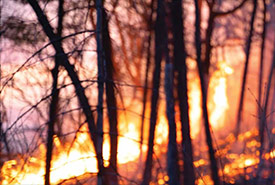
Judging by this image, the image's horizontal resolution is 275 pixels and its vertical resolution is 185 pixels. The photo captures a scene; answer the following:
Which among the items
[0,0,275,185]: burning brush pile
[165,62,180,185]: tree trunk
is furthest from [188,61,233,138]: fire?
[165,62,180,185]: tree trunk

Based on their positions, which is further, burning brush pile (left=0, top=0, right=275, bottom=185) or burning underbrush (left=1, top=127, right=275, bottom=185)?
burning brush pile (left=0, top=0, right=275, bottom=185)

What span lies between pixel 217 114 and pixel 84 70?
24.6m

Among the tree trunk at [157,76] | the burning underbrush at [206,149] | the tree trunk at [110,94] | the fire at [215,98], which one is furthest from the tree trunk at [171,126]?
the fire at [215,98]

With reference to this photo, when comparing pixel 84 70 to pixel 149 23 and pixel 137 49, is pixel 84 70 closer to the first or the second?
pixel 149 23

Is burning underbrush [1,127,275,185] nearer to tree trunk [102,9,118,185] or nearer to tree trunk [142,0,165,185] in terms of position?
tree trunk [102,9,118,185]

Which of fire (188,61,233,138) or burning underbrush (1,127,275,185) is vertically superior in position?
fire (188,61,233,138)

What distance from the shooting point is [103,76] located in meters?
6.04

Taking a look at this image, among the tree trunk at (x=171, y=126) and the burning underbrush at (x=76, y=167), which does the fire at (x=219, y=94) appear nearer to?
the burning underbrush at (x=76, y=167)

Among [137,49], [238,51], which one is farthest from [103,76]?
[238,51]

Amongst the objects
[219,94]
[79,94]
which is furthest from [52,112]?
[219,94]

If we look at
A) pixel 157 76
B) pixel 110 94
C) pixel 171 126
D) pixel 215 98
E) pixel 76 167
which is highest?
pixel 215 98

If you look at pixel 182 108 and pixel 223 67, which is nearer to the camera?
pixel 182 108

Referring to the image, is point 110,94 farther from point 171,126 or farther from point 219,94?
point 219,94

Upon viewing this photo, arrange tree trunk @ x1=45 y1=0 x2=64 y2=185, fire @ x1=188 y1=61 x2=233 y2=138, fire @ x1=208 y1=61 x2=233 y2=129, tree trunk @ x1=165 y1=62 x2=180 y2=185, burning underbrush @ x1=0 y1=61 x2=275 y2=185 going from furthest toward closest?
fire @ x1=208 y1=61 x2=233 y2=129 < fire @ x1=188 y1=61 x2=233 y2=138 < burning underbrush @ x1=0 y1=61 x2=275 y2=185 < tree trunk @ x1=165 y1=62 x2=180 y2=185 < tree trunk @ x1=45 y1=0 x2=64 y2=185
